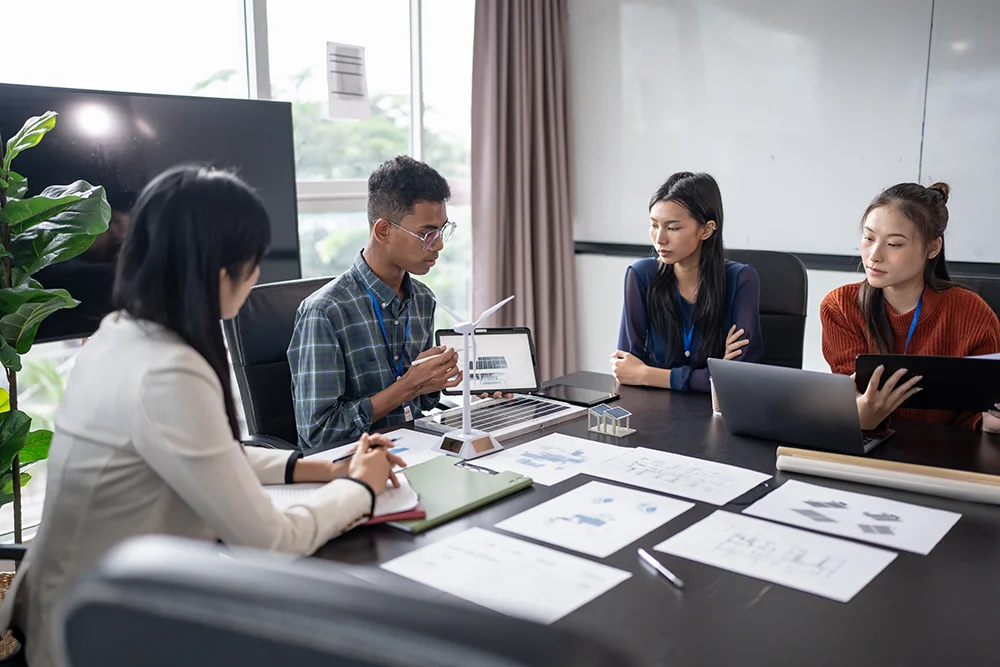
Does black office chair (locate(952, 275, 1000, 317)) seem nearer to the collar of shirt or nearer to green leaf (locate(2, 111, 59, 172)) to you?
the collar of shirt

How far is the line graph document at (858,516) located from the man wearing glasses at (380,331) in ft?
2.69

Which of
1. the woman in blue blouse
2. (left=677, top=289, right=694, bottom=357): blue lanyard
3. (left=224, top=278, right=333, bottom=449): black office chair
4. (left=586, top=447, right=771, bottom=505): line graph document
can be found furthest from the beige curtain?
(left=586, top=447, right=771, bottom=505): line graph document

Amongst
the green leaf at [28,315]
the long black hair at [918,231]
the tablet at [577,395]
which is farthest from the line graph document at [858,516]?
the green leaf at [28,315]

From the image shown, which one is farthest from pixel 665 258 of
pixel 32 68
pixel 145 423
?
pixel 32 68

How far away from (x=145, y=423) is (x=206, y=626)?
66 cm

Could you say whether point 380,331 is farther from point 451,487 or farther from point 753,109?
point 753,109

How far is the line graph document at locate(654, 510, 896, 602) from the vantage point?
1.13 metres

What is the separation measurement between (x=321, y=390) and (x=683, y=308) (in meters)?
1.07

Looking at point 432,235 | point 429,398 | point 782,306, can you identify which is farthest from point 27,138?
point 782,306

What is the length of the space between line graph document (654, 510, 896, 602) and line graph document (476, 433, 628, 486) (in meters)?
0.31

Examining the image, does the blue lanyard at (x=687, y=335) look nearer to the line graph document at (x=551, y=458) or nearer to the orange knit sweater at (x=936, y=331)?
the orange knit sweater at (x=936, y=331)

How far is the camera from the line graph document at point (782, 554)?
1.13 m

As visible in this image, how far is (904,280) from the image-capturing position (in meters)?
2.07

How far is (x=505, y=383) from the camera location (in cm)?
203
